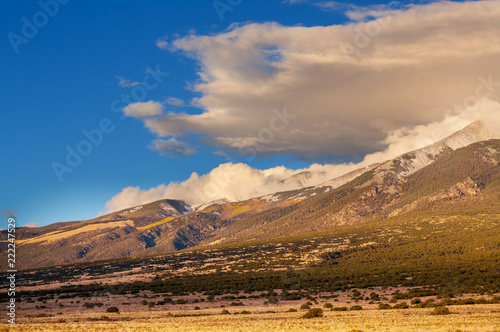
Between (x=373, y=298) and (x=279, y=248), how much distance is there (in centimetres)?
10195

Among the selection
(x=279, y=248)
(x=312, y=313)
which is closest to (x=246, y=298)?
(x=312, y=313)

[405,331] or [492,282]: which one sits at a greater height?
[405,331]

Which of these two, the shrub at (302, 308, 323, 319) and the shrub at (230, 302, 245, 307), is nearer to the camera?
the shrub at (302, 308, 323, 319)

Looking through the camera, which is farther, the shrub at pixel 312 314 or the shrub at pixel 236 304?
the shrub at pixel 236 304

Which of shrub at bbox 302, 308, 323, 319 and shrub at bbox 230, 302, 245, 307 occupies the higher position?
shrub at bbox 302, 308, 323, 319

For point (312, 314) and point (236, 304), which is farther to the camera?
point (236, 304)

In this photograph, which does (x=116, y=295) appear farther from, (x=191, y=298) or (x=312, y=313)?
(x=312, y=313)

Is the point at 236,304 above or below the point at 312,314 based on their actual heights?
Answer: below

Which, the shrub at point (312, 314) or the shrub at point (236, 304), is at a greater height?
the shrub at point (312, 314)

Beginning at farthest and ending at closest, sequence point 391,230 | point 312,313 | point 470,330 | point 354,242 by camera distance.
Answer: point 391,230 < point 354,242 < point 312,313 < point 470,330

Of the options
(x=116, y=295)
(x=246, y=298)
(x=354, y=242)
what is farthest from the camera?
(x=354, y=242)

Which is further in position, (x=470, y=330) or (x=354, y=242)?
(x=354, y=242)

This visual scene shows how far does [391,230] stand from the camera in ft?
547

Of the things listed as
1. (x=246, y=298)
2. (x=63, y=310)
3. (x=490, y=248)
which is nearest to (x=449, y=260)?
(x=490, y=248)
